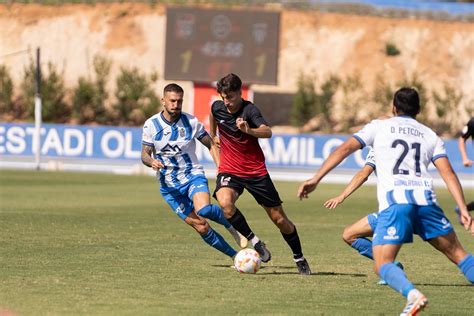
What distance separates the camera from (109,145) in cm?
4784

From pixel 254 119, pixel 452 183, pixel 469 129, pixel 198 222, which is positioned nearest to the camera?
pixel 452 183

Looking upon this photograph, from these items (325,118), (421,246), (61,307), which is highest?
(61,307)

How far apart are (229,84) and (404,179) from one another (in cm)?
371

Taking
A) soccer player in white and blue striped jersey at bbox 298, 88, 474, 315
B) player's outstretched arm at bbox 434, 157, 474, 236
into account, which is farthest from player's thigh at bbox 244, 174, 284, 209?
player's outstretched arm at bbox 434, 157, 474, 236

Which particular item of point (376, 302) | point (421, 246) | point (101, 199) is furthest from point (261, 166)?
point (101, 199)

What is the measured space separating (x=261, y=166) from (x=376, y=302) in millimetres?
3064

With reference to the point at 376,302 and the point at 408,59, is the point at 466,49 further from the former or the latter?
the point at 376,302

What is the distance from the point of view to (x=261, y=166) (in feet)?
45.5

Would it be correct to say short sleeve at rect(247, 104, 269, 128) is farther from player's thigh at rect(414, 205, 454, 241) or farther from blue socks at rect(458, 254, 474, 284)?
player's thigh at rect(414, 205, 454, 241)

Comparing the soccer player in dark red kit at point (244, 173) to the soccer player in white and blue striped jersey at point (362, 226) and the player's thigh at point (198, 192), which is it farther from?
the soccer player in white and blue striped jersey at point (362, 226)

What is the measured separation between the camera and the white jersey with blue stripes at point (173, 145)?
14289mm

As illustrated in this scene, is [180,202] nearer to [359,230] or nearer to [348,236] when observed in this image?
[348,236]

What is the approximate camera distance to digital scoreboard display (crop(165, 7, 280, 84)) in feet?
169

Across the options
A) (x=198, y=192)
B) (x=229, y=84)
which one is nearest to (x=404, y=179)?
(x=229, y=84)
